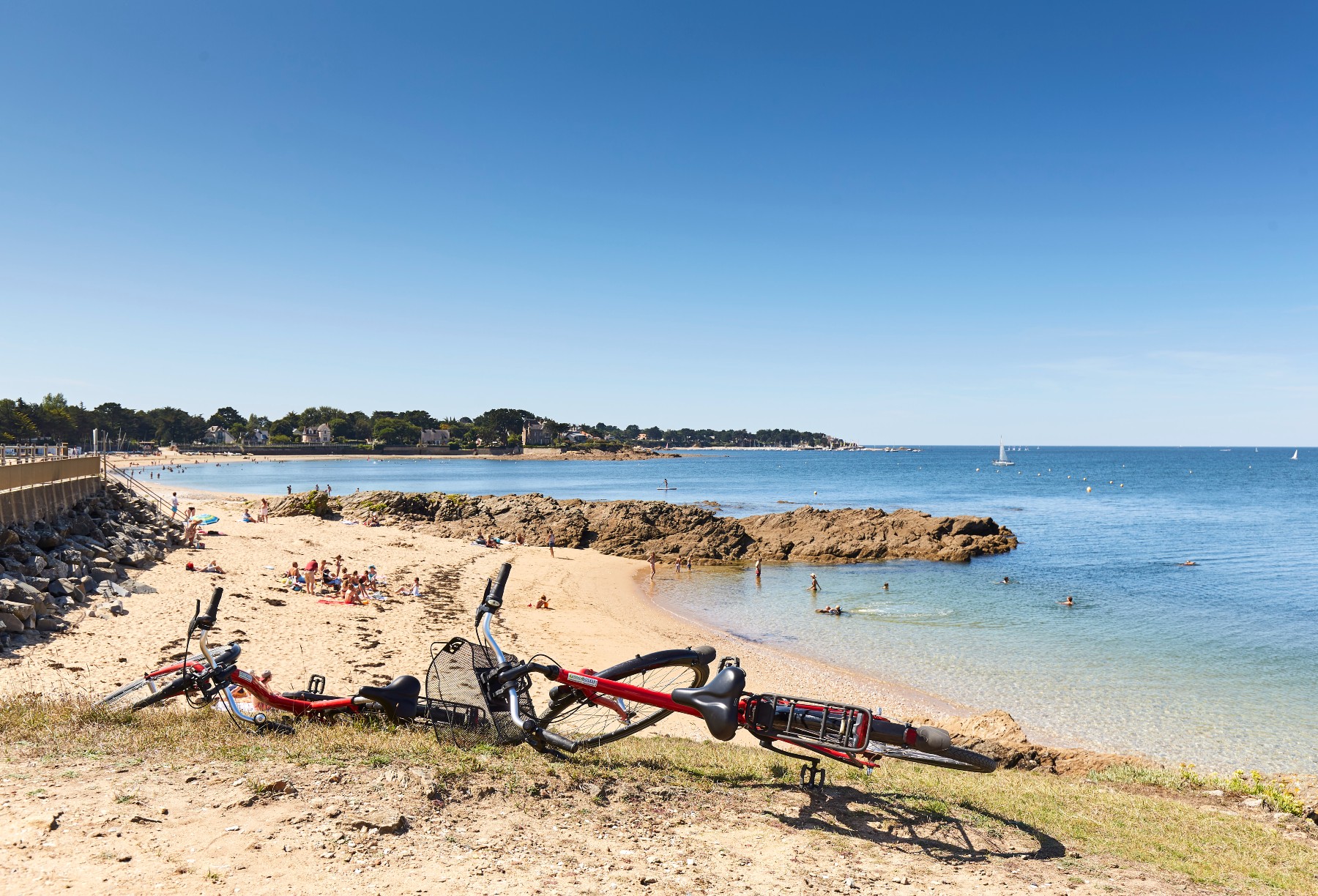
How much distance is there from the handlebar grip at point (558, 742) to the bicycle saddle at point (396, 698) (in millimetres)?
2426

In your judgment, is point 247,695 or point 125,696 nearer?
point 125,696

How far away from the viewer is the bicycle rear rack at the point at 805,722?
17.7ft

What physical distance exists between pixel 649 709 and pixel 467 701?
2.09 m

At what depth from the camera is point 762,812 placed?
6625mm

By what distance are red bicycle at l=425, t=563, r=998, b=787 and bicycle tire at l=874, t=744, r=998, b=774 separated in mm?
11

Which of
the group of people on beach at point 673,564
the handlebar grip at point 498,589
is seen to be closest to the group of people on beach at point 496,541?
the group of people on beach at point 673,564

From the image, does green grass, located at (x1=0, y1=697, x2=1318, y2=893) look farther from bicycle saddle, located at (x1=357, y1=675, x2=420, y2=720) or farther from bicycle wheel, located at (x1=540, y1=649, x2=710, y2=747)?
bicycle wheel, located at (x1=540, y1=649, x2=710, y2=747)

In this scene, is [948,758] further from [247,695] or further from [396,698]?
[247,695]

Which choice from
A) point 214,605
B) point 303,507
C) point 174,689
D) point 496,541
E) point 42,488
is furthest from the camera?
point 303,507

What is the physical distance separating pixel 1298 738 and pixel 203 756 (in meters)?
21.5

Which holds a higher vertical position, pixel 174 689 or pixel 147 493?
pixel 174 689

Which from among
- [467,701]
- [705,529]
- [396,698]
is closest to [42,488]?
[396,698]

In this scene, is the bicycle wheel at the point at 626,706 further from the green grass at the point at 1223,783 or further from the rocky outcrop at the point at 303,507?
the rocky outcrop at the point at 303,507

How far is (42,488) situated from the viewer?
74.2 ft
